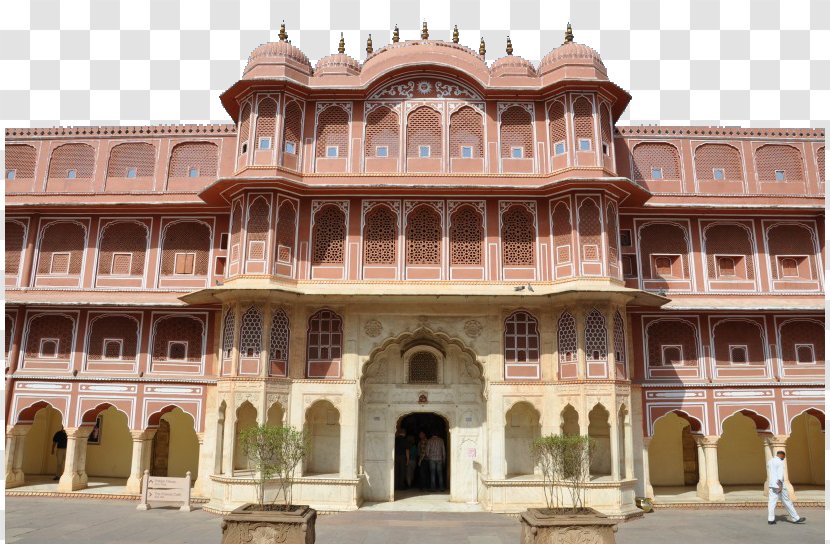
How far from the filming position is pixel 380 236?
59.4 ft

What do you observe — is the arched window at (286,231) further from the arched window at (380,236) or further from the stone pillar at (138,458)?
the stone pillar at (138,458)

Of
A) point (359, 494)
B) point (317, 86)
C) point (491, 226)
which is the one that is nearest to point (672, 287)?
point (491, 226)

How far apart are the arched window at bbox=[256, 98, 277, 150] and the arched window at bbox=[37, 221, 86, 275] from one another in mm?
6689

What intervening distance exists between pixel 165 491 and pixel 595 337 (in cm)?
1178

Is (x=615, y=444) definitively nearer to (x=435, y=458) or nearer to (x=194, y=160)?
(x=435, y=458)

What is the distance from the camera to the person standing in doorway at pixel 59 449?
21.5m

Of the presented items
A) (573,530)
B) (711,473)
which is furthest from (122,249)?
(711,473)

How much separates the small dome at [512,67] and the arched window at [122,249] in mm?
11896

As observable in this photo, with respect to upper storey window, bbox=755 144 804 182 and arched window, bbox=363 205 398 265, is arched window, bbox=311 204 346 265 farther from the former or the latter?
upper storey window, bbox=755 144 804 182

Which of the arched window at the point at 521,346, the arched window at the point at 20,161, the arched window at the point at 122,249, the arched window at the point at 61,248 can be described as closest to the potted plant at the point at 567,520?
the arched window at the point at 521,346

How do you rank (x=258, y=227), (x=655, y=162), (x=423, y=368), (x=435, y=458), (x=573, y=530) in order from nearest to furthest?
1. (x=573, y=530)
2. (x=258, y=227)
3. (x=423, y=368)
4. (x=435, y=458)
5. (x=655, y=162)

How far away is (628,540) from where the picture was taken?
529 inches

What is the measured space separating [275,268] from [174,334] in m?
4.50

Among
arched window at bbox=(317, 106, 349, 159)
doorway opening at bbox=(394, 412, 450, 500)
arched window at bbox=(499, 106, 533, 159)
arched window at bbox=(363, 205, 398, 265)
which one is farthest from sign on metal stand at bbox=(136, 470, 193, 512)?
arched window at bbox=(499, 106, 533, 159)
